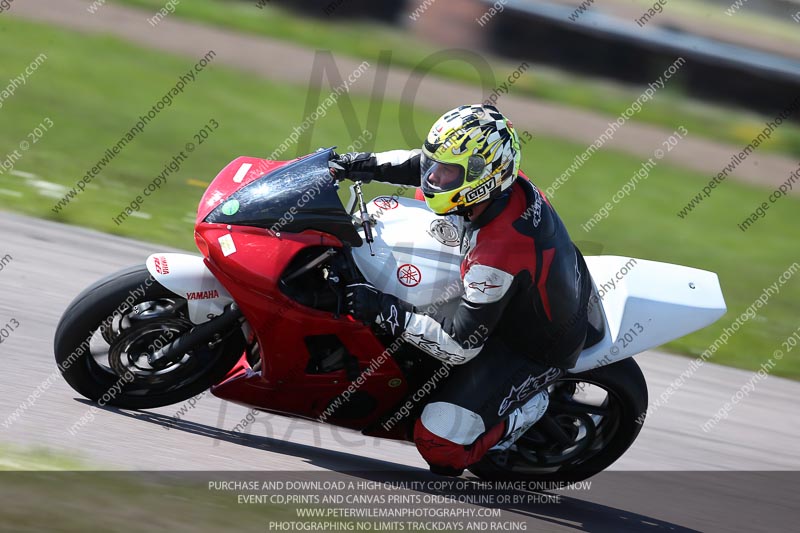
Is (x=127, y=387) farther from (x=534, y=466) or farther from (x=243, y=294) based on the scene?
(x=534, y=466)

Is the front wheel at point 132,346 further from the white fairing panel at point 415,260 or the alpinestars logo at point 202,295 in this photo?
the white fairing panel at point 415,260

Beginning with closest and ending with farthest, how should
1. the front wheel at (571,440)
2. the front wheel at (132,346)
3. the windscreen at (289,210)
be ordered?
the windscreen at (289,210) → the front wheel at (132,346) → the front wheel at (571,440)

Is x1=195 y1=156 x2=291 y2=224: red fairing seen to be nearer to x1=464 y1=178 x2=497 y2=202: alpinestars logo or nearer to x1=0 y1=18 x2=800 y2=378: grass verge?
x1=464 y1=178 x2=497 y2=202: alpinestars logo

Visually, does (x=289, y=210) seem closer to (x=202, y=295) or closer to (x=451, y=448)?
(x=202, y=295)

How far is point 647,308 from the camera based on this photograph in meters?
4.83

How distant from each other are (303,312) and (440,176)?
82 centimetres

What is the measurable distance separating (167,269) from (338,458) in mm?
1312

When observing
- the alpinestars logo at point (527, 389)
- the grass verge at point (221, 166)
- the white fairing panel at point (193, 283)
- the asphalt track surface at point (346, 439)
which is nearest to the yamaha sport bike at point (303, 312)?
the white fairing panel at point (193, 283)

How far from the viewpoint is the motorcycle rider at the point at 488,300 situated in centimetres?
430

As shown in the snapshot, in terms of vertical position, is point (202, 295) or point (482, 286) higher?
point (482, 286)

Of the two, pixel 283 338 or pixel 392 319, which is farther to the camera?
pixel 283 338

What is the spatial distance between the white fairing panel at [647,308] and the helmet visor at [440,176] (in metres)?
1.08

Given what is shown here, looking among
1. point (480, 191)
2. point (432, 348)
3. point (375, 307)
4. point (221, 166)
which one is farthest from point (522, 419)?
point (221, 166)

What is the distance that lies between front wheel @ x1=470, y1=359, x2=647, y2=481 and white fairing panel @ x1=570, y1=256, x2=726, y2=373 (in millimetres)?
270
